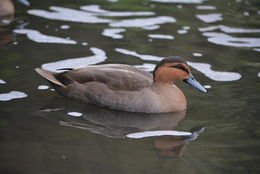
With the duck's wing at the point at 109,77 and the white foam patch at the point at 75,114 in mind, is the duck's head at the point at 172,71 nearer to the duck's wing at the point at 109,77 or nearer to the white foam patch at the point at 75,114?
the duck's wing at the point at 109,77

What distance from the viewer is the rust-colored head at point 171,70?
9.54 m

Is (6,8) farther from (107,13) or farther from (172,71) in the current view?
(172,71)

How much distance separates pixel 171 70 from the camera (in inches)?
377

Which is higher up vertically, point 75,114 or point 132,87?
point 132,87

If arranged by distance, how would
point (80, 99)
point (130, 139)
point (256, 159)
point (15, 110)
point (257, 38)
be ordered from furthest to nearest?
point (257, 38) < point (80, 99) < point (15, 110) < point (130, 139) < point (256, 159)

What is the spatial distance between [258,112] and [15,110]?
12.0 ft

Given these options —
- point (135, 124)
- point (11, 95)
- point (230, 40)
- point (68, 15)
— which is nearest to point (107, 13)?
point (68, 15)

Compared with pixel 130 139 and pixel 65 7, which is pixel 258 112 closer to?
pixel 130 139

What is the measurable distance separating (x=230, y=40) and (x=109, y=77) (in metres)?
4.32

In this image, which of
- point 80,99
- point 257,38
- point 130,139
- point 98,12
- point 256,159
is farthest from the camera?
point 98,12

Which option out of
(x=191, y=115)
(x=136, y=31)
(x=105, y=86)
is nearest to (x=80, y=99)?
(x=105, y=86)

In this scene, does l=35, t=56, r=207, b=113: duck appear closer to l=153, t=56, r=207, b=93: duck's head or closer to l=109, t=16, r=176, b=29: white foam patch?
l=153, t=56, r=207, b=93: duck's head

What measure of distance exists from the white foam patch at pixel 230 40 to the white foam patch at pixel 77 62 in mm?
2638

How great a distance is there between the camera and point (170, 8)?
600 inches
